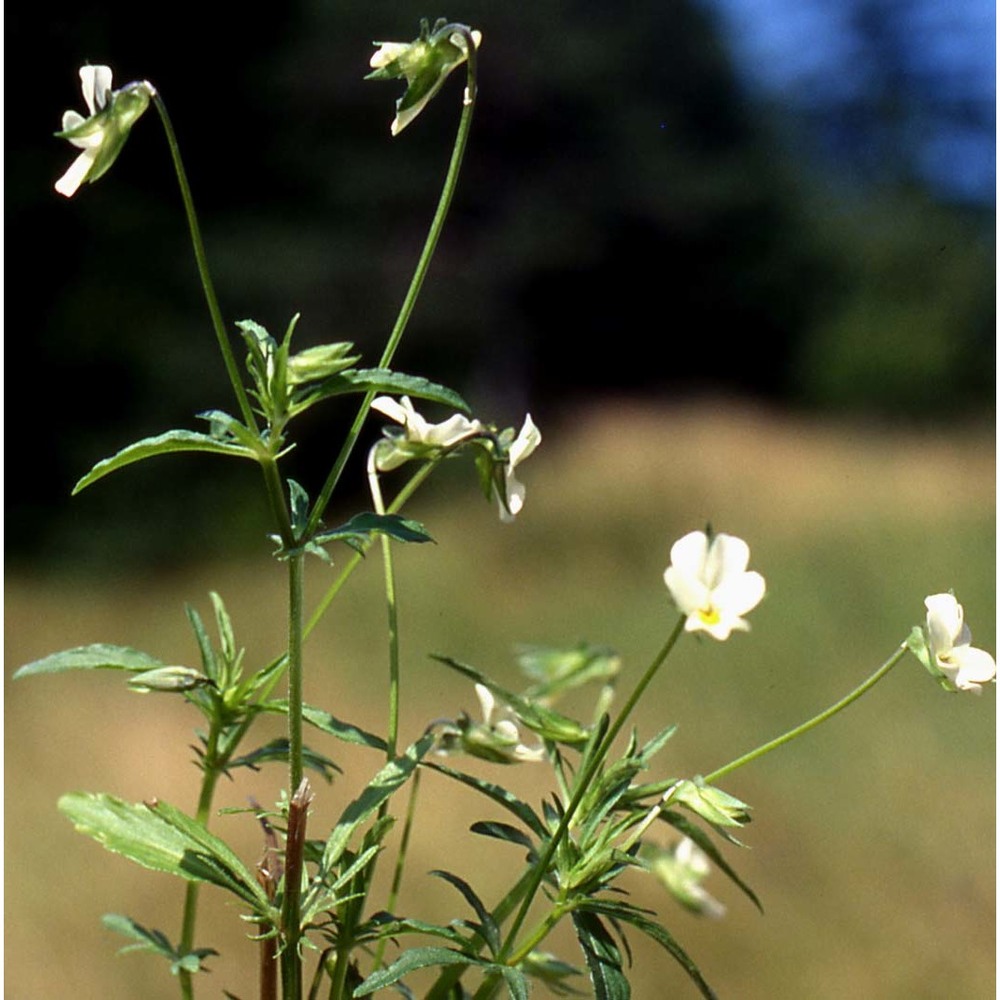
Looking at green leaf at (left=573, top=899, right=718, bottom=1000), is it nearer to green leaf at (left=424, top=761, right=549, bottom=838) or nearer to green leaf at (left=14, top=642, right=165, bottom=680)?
green leaf at (left=424, top=761, right=549, bottom=838)

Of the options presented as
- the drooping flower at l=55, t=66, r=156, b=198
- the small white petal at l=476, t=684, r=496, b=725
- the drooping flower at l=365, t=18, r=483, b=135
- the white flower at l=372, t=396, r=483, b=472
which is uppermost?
the drooping flower at l=365, t=18, r=483, b=135

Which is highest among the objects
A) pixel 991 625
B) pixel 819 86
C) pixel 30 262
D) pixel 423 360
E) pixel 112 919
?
A: pixel 819 86

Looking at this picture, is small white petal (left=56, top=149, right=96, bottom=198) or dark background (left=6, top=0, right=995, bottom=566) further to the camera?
dark background (left=6, top=0, right=995, bottom=566)

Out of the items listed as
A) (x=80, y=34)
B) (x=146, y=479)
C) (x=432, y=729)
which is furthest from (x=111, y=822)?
(x=80, y=34)

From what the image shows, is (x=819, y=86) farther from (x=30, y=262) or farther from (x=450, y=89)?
(x=30, y=262)

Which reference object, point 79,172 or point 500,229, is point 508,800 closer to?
point 79,172

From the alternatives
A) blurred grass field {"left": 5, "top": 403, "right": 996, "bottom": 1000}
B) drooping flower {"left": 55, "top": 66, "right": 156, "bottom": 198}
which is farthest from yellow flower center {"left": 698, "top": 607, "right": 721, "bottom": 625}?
blurred grass field {"left": 5, "top": 403, "right": 996, "bottom": 1000}
